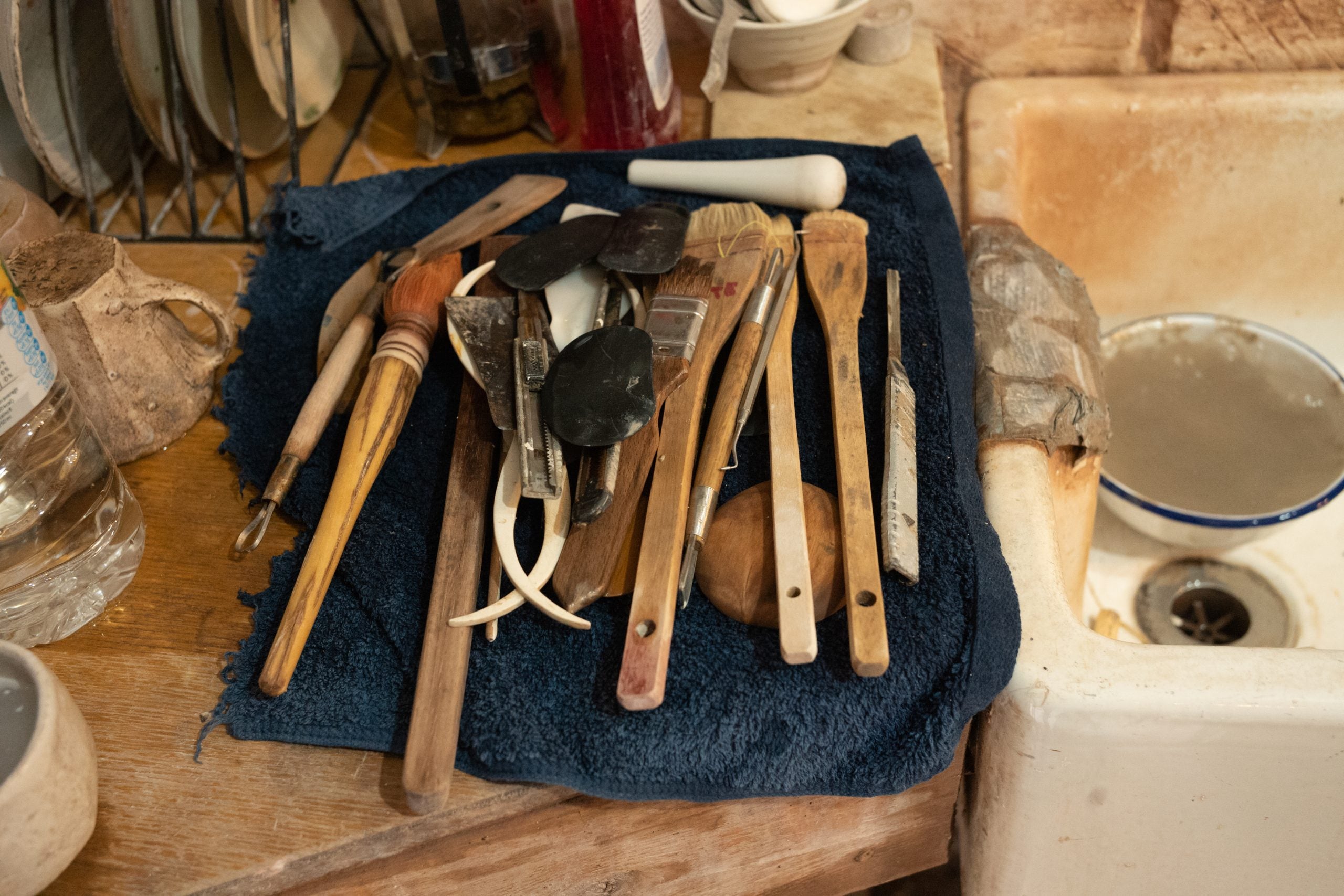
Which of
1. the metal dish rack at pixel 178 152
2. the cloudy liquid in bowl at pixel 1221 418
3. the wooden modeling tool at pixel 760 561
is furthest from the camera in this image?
the cloudy liquid in bowl at pixel 1221 418

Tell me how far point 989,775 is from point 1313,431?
0.56m

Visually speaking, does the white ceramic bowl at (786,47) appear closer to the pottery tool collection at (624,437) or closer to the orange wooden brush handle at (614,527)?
the pottery tool collection at (624,437)

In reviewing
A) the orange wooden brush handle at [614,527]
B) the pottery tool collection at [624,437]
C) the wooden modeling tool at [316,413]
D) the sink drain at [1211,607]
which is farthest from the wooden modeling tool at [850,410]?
the sink drain at [1211,607]

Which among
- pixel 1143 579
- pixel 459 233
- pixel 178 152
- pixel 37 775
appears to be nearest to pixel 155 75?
pixel 178 152

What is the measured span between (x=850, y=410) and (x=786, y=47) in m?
0.42

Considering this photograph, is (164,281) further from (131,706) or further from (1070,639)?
(1070,639)

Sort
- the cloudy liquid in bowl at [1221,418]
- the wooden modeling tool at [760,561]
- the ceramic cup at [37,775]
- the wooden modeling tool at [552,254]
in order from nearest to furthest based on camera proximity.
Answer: the ceramic cup at [37,775] → the wooden modeling tool at [760,561] → the wooden modeling tool at [552,254] → the cloudy liquid in bowl at [1221,418]

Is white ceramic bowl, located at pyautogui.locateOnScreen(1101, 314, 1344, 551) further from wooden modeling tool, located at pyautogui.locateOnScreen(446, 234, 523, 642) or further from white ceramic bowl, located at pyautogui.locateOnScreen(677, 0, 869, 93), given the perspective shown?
wooden modeling tool, located at pyautogui.locateOnScreen(446, 234, 523, 642)

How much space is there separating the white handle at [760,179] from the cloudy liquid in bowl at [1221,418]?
35 centimetres

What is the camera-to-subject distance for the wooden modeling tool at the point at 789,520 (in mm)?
522

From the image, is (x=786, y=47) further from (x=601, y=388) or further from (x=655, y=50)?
(x=601, y=388)

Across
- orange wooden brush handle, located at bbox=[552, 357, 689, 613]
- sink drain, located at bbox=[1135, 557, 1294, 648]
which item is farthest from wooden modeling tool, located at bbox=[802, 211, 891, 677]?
sink drain, located at bbox=[1135, 557, 1294, 648]

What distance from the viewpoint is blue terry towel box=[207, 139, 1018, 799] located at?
546mm

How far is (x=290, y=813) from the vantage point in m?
0.54
